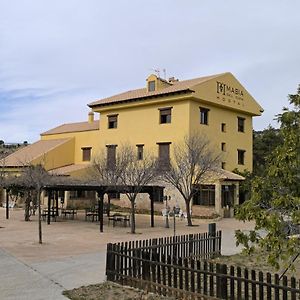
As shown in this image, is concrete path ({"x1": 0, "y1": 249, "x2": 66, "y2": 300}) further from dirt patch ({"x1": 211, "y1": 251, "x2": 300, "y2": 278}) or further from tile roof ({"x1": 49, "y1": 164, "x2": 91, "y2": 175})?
tile roof ({"x1": 49, "y1": 164, "x2": 91, "y2": 175})

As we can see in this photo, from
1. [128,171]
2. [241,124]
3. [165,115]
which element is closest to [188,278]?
[128,171]

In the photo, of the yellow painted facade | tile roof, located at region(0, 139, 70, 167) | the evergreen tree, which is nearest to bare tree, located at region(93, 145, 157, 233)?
the yellow painted facade

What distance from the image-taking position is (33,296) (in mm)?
9125

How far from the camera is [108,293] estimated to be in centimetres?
948

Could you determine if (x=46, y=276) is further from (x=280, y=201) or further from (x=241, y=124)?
(x=241, y=124)

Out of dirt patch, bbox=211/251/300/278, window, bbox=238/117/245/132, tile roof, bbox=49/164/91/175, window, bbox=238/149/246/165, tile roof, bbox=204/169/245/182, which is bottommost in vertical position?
dirt patch, bbox=211/251/300/278

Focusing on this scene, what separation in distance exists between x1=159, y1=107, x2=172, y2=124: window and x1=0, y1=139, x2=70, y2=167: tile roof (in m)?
12.9

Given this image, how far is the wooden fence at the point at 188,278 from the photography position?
7.61 m

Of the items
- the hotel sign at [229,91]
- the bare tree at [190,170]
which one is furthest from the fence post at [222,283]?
the hotel sign at [229,91]

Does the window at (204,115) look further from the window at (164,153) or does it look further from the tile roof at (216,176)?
the tile roof at (216,176)

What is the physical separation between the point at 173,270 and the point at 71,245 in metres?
9.33

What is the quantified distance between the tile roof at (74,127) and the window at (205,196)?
14576mm

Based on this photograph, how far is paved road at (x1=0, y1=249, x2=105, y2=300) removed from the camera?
31.0ft

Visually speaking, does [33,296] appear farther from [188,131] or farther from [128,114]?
[128,114]
